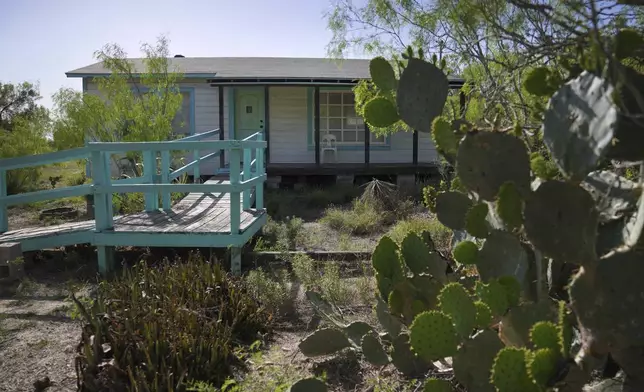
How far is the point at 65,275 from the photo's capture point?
6.43 metres

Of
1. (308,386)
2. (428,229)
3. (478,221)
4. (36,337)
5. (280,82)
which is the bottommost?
(36,337)

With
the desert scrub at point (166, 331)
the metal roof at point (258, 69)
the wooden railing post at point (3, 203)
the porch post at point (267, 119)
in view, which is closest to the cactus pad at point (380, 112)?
the desert scrub at point (166, 331)

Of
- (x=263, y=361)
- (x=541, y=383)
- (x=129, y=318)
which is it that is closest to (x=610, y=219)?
(x=541, y=383)

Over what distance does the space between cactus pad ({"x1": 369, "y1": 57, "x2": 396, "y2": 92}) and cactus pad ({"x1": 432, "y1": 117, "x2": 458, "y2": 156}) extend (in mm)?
801

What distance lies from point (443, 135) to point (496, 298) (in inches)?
28.5

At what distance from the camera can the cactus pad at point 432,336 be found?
7.45 ft

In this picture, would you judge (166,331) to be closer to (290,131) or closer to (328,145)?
(328,145)

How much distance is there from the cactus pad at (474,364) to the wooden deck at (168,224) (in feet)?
14.1

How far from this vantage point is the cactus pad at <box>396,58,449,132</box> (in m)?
2.80

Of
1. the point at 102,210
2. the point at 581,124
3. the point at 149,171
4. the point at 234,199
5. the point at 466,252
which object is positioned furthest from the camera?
the point at 149,171

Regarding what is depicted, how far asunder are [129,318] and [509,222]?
266 centimetres

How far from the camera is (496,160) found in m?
2.20

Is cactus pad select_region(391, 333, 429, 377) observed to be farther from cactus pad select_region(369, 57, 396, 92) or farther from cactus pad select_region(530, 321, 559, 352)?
cactus pad select_region(369, 57, 396, 92)

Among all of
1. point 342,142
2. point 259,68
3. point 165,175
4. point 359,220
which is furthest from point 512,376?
point 259,68
